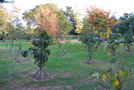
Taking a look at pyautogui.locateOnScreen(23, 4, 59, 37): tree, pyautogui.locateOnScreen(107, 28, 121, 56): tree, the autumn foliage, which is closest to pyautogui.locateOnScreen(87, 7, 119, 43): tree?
the autumn foliage

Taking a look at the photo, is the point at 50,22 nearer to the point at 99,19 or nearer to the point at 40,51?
the point at 99,19

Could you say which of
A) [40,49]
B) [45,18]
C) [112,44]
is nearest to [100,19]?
[45,18]

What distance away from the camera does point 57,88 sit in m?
4.93

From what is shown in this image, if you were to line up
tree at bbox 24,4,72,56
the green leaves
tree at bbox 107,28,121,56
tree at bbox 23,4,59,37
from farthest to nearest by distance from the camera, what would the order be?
tree at bbox 23,4,59,37
tree at bbox 24,4,72,56
the green leaves
tree at bbox 107,28,121,56

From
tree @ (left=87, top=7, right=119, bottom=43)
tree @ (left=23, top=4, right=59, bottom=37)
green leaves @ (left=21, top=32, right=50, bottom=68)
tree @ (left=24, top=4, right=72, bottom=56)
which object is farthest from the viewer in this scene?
tree @ (left=23, top=4, right=59, bottom=37)

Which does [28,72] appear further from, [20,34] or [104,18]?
[104,18]

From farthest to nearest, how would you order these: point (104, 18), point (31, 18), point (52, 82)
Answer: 1. point (31, 18)
2. point (104, 18)
3. point (52, 82)

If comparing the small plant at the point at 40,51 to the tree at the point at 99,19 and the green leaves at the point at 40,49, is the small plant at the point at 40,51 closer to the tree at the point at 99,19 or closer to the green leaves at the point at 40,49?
the green leaves at the point at 40,49

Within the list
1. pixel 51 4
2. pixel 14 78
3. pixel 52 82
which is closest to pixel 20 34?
pixel 14 78

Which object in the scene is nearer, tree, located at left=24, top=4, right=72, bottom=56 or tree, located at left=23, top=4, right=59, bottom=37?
tree, located at left=24, top=4, right=72, bottom=56

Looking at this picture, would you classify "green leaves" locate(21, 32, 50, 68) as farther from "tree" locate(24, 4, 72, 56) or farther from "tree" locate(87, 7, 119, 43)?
"tree" locate(87, 7, 119, 43)

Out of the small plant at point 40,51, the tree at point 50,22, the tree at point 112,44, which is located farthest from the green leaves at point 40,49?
the tree at point 50,22

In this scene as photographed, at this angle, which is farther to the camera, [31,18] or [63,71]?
[31,18]

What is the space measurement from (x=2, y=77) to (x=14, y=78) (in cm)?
56
